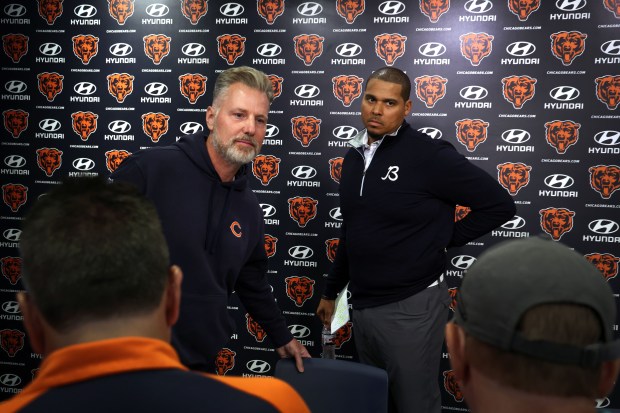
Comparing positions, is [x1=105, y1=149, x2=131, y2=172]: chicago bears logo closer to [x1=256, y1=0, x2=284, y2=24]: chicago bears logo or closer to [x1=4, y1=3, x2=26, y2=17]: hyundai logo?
[x1=4, y1=3, x2=26, y2=17]: hyundai logo

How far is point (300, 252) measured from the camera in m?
3.60

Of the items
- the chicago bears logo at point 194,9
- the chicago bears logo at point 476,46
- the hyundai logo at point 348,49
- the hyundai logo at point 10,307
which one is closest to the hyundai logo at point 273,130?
the hyundai logo at point 348,49

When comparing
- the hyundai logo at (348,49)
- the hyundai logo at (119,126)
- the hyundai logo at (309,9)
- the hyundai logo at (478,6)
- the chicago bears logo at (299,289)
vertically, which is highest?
the hyundai logo at (478,6)

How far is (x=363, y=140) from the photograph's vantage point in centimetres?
258

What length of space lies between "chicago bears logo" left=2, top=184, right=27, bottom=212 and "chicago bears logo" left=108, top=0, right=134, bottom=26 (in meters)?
1.37

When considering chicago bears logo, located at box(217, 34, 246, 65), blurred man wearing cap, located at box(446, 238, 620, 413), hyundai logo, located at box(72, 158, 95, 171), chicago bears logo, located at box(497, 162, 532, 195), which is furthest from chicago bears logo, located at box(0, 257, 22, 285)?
blurred man wearing cap, located at box(446, 238, 620, 413)

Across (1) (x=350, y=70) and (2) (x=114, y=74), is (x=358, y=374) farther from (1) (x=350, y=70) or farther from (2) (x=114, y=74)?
(2) (x=114, y=74)

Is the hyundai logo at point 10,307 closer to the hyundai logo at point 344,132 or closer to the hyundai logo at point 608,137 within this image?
the hyundai logo at point 344,132

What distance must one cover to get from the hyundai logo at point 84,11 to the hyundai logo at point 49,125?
76 cm

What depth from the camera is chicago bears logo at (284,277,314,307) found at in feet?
11.8

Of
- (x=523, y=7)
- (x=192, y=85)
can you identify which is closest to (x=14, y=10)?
(x=192, y=85)

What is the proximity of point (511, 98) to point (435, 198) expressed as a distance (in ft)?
4.08

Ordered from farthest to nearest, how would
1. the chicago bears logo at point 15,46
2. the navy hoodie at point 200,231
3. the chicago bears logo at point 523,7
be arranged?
the chicago bears logo at point 15,46 < the chicago bears logo at point 523,7 < the navy hoodie at point 200,231

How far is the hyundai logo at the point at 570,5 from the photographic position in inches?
124
